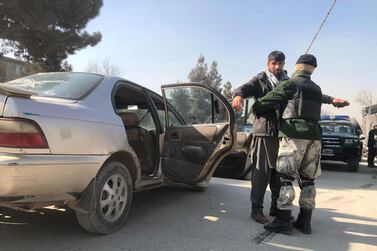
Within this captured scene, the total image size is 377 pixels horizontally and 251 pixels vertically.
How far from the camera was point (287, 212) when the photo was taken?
4.91 m

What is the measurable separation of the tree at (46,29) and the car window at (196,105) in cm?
1234

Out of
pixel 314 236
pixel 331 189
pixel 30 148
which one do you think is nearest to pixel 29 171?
pixel 30 148

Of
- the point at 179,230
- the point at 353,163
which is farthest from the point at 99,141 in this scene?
the point at 353,163

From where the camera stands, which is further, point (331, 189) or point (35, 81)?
point (331, 189)

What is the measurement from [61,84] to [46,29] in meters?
14.2

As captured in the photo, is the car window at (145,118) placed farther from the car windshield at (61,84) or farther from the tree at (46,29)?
the tree at (46,29)

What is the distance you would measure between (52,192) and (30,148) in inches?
17.7

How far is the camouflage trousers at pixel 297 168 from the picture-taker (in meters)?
4.85

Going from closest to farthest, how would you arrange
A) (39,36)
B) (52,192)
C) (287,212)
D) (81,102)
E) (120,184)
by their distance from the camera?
(52,192)
(81,102)
(120,184)
(287,212)
(39,36)

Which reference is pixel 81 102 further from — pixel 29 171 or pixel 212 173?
pixel 212 173

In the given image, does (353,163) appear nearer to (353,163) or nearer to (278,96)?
(353,163)

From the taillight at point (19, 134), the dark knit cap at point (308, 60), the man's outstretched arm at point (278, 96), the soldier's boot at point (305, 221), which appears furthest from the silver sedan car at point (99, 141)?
the soldier's boot at point (305, 221)

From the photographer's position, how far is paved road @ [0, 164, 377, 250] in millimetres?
4227

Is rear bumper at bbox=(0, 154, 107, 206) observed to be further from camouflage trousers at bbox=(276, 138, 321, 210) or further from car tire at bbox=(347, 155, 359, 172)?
car tire at bbox=(347, 155, 359, 172)
